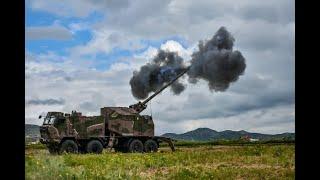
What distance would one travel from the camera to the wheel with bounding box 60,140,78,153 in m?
28.1

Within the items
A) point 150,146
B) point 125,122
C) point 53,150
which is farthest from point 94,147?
point 150,146

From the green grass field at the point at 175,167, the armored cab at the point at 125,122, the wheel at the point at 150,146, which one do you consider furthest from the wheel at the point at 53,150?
the green grass field at the point at 175,167

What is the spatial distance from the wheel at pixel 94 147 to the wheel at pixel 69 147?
0.68 metres

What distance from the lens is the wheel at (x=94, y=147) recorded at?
28375 mm

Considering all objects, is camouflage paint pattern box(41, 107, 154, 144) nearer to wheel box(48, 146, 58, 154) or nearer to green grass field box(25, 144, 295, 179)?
wheel box(48, 146, 58, 154)

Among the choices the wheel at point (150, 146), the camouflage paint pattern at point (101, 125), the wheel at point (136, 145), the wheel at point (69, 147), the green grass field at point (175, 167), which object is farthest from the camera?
the wheel at point (150, 146)

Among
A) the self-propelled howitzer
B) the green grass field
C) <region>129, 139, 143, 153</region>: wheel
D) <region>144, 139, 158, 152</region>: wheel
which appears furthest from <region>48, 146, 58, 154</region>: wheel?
the green grass field

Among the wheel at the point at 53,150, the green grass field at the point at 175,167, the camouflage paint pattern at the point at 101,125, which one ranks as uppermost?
the camouflage paint pattern at the point at 101,125

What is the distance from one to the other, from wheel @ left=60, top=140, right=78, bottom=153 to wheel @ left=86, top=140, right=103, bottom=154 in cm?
68

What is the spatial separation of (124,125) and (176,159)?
1063 cm

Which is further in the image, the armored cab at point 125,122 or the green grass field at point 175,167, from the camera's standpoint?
the armored cab at point 125,122

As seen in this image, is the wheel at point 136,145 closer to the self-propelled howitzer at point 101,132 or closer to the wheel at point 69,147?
the self-propelled howitzer at point 101,132
